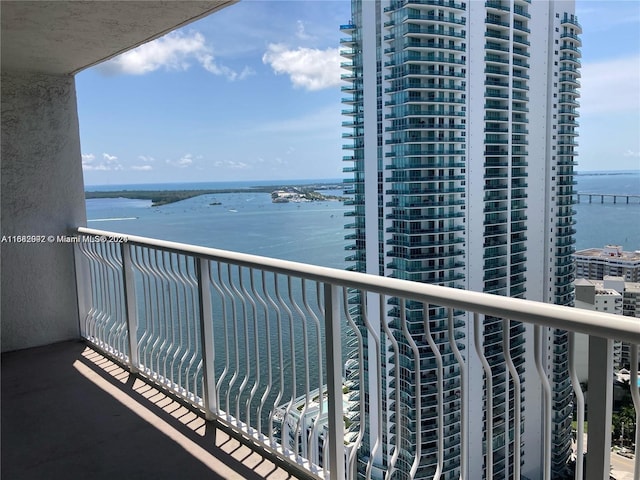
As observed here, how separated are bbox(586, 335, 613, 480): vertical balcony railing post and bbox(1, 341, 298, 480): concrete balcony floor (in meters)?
1.54

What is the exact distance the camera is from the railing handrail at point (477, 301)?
114 cm

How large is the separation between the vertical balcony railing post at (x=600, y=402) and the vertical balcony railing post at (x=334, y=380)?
104 centimetres

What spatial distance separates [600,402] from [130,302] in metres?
3.43

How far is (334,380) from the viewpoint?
6.82 ft

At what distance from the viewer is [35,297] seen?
4.58 meters

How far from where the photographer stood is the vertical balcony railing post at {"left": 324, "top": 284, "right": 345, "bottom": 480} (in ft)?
6.72

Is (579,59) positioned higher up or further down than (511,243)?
higher up

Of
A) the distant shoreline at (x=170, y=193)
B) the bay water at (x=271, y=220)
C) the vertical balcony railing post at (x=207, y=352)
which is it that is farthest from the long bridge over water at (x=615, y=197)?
the vertical balcony railing post at (x=207, y=352)

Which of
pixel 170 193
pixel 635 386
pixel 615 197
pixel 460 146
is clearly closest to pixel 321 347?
pixel 635 386

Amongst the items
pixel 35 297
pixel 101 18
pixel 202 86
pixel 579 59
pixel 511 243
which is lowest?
pixel 511 243

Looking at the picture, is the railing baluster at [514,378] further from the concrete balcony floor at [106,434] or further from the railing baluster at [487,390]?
the concrete balcony floor at [106,434]

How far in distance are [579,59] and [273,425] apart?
21.4 meters

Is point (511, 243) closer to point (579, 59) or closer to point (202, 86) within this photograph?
point (579, 59)

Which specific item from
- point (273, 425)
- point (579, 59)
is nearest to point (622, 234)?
point (579, 59)
